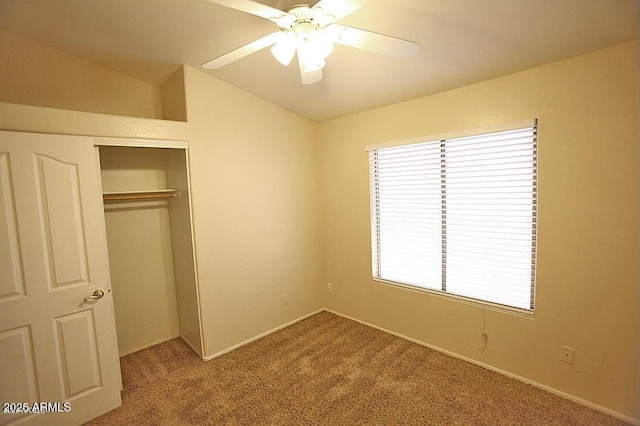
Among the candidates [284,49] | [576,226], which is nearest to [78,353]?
[284,49]

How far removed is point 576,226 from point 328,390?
83.5 inches

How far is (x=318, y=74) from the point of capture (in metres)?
1.83

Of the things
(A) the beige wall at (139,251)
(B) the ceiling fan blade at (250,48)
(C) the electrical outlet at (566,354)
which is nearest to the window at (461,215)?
(C) the electrical outlet at (566,354)

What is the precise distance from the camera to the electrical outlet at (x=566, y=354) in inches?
84.6

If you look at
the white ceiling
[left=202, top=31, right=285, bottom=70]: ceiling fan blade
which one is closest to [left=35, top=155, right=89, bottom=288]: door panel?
the white ceiling

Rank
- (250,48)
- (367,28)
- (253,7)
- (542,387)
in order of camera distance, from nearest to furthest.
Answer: (253,7) < (250,48) < (367,28) < (542,387)

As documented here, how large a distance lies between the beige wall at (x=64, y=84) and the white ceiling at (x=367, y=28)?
74 millimetres

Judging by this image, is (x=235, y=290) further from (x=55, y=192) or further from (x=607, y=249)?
(x=607, y=249)

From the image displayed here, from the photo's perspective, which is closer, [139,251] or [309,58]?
[309,58]

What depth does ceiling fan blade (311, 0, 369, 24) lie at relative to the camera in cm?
127

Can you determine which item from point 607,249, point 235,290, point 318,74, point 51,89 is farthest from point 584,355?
point 51,89

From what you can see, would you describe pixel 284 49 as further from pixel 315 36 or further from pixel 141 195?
pixel 141 195

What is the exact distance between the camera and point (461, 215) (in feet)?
8.73

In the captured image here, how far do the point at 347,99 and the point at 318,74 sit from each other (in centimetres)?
123
